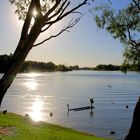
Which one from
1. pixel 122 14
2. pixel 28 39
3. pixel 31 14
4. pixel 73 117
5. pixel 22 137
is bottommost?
pixel 73 117

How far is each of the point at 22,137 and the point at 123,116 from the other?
4594 centimetres

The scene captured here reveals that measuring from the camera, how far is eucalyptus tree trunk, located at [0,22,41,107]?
1262 centimetres

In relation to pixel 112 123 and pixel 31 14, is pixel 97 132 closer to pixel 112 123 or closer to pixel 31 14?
pixel 112 123

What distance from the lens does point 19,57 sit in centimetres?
1279

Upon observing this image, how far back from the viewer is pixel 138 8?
2966 centimetres

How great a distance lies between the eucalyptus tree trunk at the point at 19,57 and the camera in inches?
497

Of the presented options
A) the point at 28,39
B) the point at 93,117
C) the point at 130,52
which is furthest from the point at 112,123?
the point at 28,39

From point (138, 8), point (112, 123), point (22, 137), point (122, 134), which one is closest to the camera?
point (22, 137)

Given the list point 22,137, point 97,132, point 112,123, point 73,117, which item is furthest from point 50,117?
point 22,137

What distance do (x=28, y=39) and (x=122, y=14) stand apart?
2032cm

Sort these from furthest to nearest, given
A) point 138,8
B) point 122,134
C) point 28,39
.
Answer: point 122,134 < point 138,8 < point 28,39

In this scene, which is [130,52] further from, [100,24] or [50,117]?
[50,117]

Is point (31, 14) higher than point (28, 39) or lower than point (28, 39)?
higher

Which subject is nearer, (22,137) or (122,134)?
(22,137)
